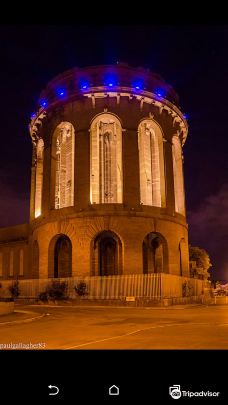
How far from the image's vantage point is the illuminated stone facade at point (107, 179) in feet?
105

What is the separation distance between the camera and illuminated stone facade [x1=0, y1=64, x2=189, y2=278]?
31.9 metres

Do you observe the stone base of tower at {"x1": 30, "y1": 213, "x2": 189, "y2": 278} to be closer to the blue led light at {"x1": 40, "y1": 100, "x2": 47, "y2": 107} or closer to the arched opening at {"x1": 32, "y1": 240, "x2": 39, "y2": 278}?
the arched opening at {"x1": 32, "y1": 240, "x2": 39, "y2": 278}

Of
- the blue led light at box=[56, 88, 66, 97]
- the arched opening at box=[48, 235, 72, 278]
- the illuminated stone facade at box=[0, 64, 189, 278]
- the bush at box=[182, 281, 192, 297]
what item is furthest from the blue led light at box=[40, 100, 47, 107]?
the bush at box=[182, 281, 192, 297]

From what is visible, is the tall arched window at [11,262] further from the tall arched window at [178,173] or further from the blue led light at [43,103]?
the tall arched window at [178,173]

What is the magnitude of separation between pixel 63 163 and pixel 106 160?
4648mm

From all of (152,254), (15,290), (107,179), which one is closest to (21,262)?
(15,290)

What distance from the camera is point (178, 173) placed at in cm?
4012

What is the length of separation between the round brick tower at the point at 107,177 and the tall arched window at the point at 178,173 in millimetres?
239

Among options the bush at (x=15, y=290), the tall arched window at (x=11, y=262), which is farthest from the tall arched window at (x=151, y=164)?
the tall arched window at (x=11, y=262)

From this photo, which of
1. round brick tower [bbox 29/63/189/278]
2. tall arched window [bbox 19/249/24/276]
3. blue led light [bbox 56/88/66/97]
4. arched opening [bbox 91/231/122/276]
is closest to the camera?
round brick tower [bbox 29/63/189/278]

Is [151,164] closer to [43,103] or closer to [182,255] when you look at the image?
[182,255]
